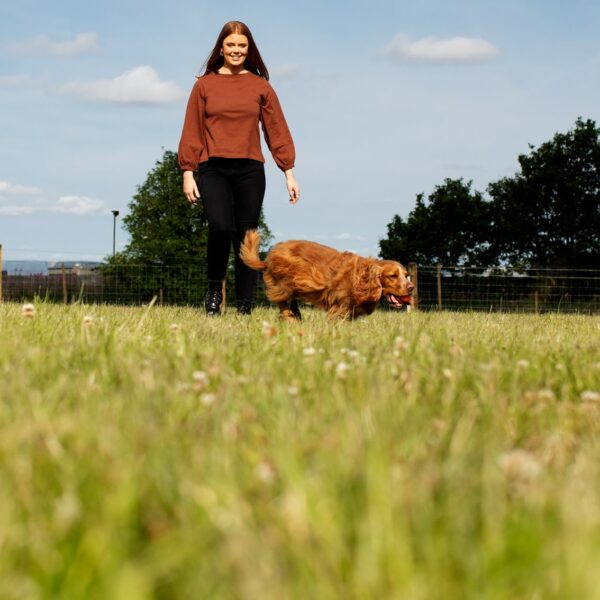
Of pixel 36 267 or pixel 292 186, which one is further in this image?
pixel 36 267

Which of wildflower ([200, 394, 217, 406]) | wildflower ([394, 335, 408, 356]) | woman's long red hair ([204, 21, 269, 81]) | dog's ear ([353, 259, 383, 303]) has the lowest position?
wildflower ([200, 394, 217, 406])

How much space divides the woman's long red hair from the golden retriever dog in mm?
1516

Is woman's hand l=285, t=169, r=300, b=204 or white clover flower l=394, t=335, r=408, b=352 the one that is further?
woman's hand l=285, t=169, r=300, b=204

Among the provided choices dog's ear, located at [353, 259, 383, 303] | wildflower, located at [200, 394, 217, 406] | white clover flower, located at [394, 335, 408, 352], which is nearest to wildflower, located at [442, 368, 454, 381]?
white clover flower, located at [394, 335, 408, 352]

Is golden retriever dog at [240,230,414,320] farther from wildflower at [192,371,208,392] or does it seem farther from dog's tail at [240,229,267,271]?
wildflower at [192,371,208,392]

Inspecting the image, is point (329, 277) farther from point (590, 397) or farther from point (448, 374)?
point (590, 397)

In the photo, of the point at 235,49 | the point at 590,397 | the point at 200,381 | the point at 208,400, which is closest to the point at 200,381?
the point at 200,381

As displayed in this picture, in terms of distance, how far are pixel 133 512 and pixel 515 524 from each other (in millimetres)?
664

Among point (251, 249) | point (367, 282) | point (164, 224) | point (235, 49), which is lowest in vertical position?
point (367, 282)

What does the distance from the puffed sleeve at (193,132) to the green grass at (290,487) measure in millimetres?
4749

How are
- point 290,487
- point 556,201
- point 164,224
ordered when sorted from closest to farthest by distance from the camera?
point 290,487, point 164,224, point 556,201

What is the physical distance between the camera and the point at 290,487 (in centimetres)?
152

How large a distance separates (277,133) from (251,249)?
1.12m

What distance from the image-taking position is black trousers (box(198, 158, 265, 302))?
7.41 meters
